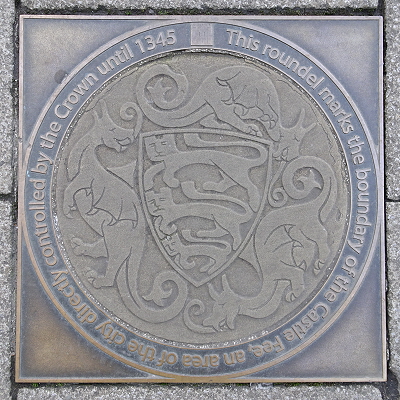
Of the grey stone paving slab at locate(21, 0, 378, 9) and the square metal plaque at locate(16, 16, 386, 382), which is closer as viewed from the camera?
the square metal plaque at locate(16, 16, 386, 382)

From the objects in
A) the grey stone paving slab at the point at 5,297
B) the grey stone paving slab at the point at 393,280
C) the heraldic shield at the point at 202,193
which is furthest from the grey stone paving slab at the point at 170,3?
the grey stone paving slab at the point at 393,280

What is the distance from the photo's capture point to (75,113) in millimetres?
2211

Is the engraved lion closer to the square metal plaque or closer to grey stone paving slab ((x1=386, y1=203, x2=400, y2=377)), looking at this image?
the square metal plaque

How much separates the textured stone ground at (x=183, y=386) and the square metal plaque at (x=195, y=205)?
70 millimetres

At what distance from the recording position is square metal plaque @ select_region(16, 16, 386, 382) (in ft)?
7.11

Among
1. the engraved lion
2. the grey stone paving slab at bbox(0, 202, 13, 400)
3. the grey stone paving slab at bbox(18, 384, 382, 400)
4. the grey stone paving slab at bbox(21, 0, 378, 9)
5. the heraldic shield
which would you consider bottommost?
the grey stone paving slab at bbox(18, 384, 382, 400)

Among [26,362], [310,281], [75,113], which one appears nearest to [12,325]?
[26,362]

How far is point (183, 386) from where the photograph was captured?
2189mm

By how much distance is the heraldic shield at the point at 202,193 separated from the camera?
85.7 inches

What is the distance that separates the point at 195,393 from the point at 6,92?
1.92 metres

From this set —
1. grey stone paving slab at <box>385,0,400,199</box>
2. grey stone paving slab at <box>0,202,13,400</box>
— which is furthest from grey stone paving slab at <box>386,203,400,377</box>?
grey stone paving slab at <box>0,202,13,400</box>

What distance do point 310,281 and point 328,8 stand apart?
1.52m

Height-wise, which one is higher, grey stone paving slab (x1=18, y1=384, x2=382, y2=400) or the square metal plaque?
the square metal plaque

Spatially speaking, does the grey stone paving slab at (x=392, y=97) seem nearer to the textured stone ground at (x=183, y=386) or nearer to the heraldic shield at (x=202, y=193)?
the textured stone ground at (x=183, y=386)
